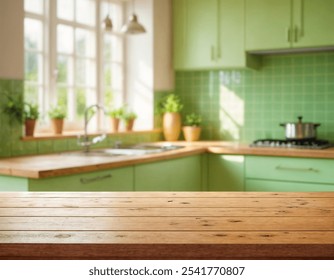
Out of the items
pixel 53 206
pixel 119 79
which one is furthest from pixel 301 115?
pixel 53 206

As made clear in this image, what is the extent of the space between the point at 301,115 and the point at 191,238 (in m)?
3.44

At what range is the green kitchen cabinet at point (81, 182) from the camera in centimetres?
261

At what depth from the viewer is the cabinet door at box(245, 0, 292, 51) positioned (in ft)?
13.9

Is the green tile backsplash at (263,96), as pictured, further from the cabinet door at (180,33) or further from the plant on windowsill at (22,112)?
the plant on windowsill at (22,112)

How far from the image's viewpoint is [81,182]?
2824 mm

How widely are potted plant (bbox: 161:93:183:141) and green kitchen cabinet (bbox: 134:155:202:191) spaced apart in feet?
2.45

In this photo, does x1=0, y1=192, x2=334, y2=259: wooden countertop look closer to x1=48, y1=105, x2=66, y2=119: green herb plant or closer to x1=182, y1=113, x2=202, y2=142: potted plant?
x1=48, y1=105, x2=66, y2=119: green herb plant

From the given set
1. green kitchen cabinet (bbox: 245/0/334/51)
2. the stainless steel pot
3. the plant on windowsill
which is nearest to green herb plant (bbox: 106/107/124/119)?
the plant on windowsill

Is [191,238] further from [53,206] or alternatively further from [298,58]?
[298,58]

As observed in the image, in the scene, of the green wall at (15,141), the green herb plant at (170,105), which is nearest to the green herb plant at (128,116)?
the green herb plant at (170,105)

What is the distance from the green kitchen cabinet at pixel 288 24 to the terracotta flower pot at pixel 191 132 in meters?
0.85

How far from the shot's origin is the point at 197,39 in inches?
182

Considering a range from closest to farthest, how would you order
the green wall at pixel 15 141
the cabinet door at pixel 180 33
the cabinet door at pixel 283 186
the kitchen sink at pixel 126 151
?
the green wall at pixel 15 141 → the kitchen sink at pixel 126 151 → the cabinet door at pixel 283 186 → the cabinet door at pixel 180 33

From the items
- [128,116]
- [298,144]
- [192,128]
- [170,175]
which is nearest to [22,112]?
[170,175]
